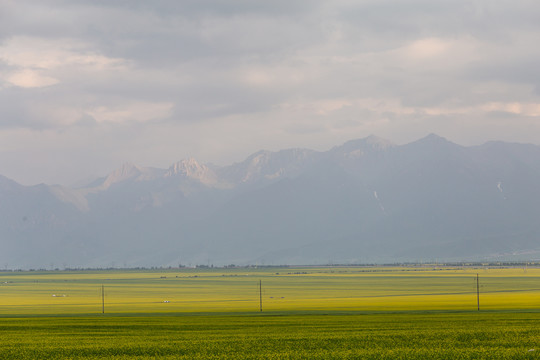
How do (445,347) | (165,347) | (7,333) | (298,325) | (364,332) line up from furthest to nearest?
(298,325)
(7,333)
(364,332)
(165,347)
(445,347)

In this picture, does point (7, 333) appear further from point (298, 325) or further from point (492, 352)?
point (492, 352)

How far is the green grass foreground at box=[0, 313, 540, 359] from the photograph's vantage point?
39.7m

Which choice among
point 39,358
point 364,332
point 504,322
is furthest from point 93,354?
point 504,322

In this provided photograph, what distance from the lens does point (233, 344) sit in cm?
4716

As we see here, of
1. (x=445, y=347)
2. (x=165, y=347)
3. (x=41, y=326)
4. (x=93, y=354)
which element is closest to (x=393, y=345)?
(x=445, y=347)

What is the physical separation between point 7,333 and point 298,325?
23.3 m

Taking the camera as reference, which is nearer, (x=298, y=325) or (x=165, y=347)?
(x=165, y=347)

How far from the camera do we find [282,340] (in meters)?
49.3

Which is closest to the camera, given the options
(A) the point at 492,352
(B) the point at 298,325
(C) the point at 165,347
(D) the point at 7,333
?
(A) the point at 492,352

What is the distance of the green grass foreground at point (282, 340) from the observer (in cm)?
3972

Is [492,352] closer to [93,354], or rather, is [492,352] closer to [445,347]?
[445,347]

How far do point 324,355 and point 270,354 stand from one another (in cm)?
286

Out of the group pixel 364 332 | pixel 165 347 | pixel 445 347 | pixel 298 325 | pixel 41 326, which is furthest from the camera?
pixel 41 326

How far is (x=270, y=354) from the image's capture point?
3997 centimetres
